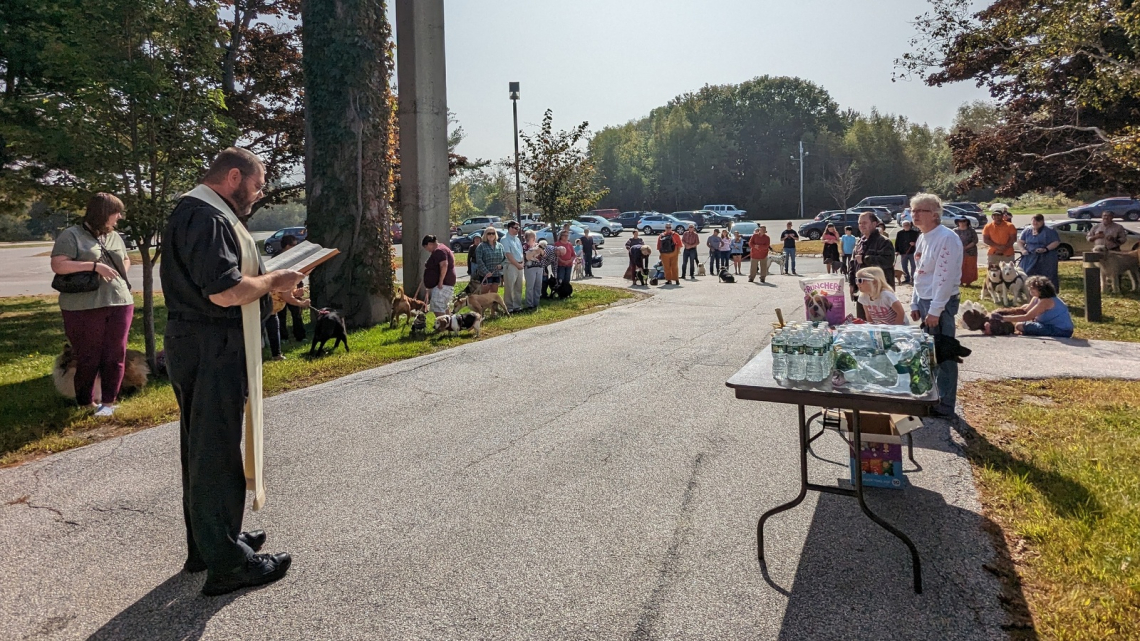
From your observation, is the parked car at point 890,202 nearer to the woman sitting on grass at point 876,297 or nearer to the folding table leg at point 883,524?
the woman sitting on grass at point 876,297

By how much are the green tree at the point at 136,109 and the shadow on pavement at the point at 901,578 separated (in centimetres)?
808

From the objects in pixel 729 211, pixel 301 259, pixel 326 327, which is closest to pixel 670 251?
pixel 326 327

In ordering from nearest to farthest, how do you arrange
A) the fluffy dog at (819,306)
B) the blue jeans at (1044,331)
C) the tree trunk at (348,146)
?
the fluffy dog at (819,306) → the blue jeans at (1044,331) → the tree trunk at (348,146)

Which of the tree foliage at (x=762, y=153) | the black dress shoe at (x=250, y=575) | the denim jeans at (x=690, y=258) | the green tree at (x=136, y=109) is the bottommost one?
the black dress shoe at (x=250, y=575)

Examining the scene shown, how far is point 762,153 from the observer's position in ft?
275

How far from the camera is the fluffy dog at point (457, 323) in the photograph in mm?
11453

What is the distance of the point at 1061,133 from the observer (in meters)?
18.6

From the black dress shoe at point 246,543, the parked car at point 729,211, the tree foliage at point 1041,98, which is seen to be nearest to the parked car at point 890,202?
the parked car at point 729,211

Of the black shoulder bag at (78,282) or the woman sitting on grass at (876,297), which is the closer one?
the woman sitting on grass at (876,297)

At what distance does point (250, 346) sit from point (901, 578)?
3.44 metres

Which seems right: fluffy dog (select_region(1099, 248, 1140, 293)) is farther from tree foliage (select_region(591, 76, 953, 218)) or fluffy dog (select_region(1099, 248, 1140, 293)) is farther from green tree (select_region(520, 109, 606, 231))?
tree foliage (select_region(591, 76, 953, 218))

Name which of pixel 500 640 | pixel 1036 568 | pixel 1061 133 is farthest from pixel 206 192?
pixel 1061 133

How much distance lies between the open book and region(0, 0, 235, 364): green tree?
224 inches

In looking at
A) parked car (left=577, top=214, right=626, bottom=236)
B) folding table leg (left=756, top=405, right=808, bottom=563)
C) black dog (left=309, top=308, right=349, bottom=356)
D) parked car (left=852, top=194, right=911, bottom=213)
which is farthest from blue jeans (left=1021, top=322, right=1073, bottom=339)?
parked car (left=852, top=194, right=911, bottom=213)
